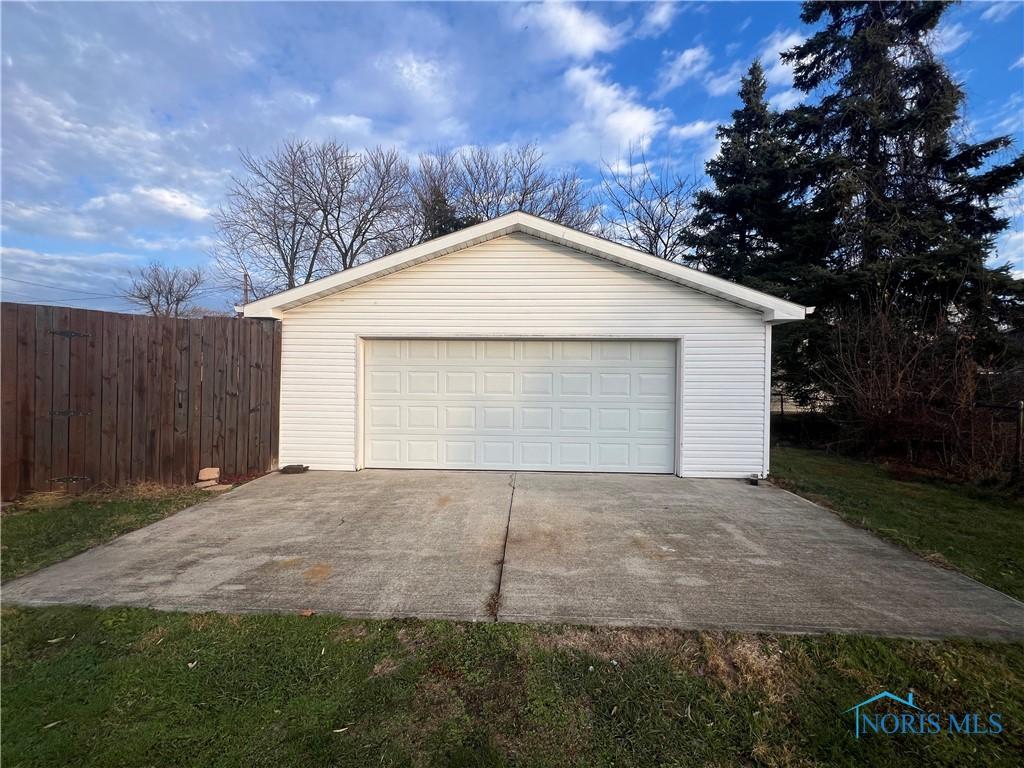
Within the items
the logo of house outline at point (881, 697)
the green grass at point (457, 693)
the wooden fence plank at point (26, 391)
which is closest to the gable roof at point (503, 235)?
the wooden fence plank at point (26, 391)

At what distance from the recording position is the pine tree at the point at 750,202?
13.1m

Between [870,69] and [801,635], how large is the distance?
1546 centimetres

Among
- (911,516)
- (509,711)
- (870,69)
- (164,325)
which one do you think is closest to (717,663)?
(509,711)

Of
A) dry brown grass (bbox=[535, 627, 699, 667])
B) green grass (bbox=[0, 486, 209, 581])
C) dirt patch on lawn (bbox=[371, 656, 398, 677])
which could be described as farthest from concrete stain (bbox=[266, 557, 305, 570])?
dry brown grass (bbox=[535, 627, 699, 667])

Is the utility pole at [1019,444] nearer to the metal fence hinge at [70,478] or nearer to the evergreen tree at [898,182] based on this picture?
the evergreen tree at [898,182]

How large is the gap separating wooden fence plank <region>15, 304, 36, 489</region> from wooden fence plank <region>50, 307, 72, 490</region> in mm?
169

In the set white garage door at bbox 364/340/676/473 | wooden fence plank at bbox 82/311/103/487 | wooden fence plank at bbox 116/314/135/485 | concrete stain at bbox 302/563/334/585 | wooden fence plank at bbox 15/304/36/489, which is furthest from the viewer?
white garage door at bbox 364/340/676/473

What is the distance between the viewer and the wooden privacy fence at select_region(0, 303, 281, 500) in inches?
194

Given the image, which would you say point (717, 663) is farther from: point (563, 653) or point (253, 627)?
point (253, 627)

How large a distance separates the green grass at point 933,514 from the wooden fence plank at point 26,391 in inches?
351

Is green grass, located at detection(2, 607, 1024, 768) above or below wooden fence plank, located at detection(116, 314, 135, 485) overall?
below

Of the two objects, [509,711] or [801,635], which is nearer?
[509,711]

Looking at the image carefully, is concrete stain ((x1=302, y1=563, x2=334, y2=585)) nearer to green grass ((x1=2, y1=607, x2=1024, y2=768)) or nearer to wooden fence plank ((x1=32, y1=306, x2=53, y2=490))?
green grass ((x1=2, y1=607, x2=1024, y2=768))

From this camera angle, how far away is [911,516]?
17.0 feet
